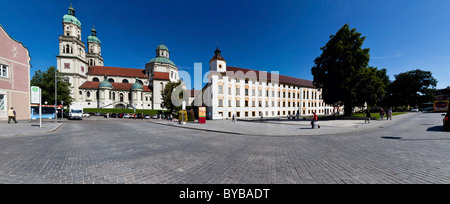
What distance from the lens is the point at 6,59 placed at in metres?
17.2

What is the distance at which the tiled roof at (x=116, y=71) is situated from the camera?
192 ft

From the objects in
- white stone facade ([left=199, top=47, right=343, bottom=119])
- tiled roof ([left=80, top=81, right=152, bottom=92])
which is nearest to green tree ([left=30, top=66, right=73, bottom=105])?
tiled roof ([left=80, top=81, right=152, bottom=92])

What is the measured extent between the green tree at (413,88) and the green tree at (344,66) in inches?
1702

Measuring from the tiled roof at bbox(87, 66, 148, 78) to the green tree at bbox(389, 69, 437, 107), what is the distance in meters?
92.8

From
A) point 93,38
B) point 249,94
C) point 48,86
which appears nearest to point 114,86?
point 48,86

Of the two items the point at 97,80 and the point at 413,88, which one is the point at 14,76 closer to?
the point at 97,80

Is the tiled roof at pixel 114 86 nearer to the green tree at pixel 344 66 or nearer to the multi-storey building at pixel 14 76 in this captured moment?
the multi-storey building at pixel 14 76

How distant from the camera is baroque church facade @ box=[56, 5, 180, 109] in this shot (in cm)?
5097

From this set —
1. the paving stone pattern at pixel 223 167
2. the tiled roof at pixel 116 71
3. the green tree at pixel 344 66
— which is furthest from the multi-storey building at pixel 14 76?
the tiled roof at pixel 116 71

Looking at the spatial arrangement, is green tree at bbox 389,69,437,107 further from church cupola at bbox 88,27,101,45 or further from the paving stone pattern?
church cupola at bbox 88,27,101,45

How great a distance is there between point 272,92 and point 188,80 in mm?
22652

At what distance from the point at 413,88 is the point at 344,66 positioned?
48703mm

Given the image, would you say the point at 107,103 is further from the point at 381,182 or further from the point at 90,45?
the point at 381,182

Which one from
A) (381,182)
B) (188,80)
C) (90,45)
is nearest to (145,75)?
(90,45)
